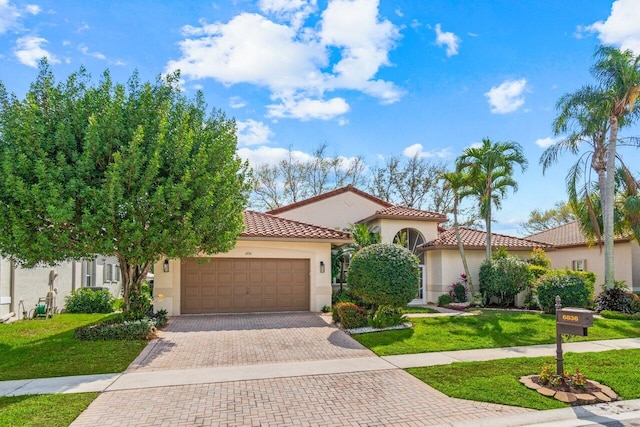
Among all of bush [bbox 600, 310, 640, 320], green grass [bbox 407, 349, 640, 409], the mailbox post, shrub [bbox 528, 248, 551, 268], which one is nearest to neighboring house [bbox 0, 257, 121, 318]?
green grass [bbox 407, 349, 640, 409]

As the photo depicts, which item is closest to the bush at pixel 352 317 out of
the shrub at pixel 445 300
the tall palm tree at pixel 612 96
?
the shrub at pixel 445 300

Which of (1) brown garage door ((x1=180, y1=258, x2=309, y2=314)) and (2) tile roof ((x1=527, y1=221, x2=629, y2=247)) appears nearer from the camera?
(1) brown garage door ((x1=180, y1=258, x2=309, y2=314))

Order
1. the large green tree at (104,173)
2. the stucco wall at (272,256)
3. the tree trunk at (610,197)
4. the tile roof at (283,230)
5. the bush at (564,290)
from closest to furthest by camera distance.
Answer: the large green tree at (104,173) → the bush at (564,290) → the stucco wall at (272,256) → the tile roof at (283,230) → the tree trunk at (610,197)

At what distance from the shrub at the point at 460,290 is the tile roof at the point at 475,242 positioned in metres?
1.65

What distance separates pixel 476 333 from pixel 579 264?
14214mm

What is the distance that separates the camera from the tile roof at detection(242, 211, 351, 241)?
15.6 metres

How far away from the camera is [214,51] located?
37.9 feet

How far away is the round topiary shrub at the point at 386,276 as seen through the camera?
12.0m

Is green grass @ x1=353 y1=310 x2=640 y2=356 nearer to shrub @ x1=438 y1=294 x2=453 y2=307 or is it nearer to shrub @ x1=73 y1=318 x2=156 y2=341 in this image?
shrub @ x1=438 y1=294 x2=453 y2=307

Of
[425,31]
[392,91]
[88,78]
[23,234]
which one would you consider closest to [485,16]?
[425,31]

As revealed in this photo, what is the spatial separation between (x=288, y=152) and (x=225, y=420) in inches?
1228

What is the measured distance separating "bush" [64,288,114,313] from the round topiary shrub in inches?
455

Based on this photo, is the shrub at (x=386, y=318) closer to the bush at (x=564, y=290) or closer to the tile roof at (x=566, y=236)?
the bush at (x=564, y=290)

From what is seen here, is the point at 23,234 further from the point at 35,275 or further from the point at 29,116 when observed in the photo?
the point at 35,275
